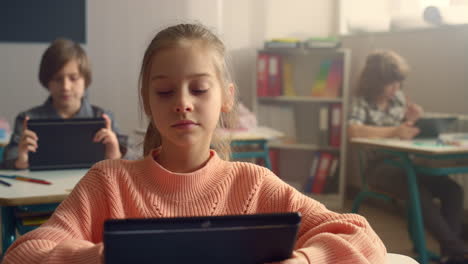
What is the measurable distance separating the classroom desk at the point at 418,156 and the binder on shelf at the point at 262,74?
5.32 ft

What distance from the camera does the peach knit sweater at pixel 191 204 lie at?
36.7 inches

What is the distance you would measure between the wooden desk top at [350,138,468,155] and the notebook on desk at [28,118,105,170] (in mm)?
1646

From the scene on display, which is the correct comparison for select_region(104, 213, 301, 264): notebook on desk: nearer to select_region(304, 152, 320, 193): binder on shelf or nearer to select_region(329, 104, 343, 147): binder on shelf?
select_region(329, 104, 343, 147): binder on shelf

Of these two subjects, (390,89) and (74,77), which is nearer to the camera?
(74,77)

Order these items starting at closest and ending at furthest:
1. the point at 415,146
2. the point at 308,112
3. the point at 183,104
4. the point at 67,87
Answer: the point at 183,104, the point at 67,87, the point at 415,146, the point at 308,112

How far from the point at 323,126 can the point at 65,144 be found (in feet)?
9.77

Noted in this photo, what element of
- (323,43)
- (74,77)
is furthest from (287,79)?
(74,77)

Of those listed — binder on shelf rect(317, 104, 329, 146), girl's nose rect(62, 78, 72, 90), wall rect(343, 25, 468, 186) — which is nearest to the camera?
girl's nose rect(62, 78, 72, 90)

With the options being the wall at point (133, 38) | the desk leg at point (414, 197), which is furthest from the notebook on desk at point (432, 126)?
the wall at point (133, 38)

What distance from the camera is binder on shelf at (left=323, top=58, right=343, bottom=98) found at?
14.9 feet

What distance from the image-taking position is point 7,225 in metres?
1.85

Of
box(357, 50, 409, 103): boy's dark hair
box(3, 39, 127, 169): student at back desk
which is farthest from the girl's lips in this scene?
box(357, 50, 409, 103): boy's dark hair

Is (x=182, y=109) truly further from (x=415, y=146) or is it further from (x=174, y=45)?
(x=415, y=146)

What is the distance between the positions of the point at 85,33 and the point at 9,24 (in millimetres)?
584
